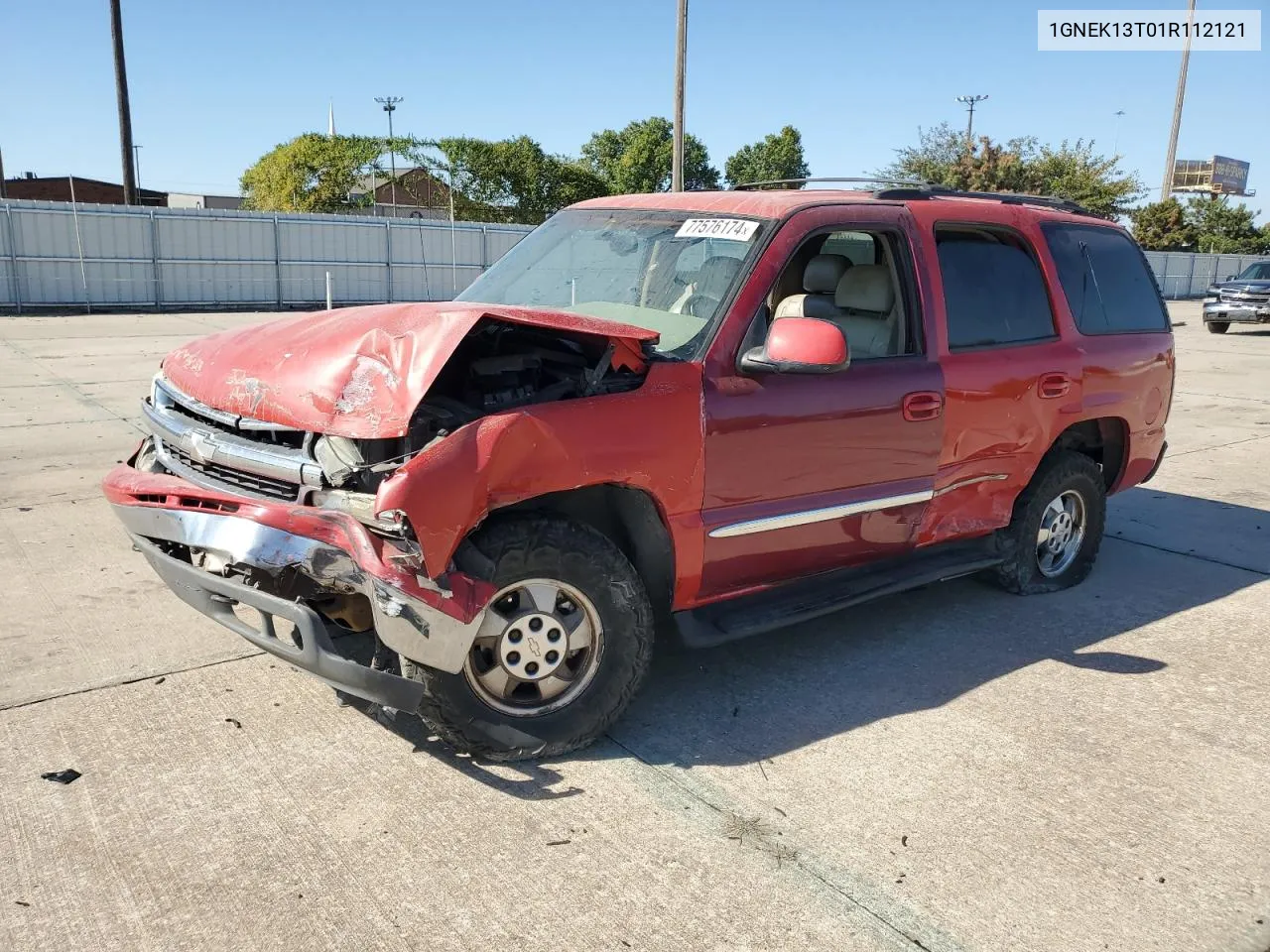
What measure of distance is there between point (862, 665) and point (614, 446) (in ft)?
5.67

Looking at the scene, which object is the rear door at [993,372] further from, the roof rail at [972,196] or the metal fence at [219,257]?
the metal fence at [219,257]

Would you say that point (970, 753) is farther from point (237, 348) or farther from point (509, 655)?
point (237, 348)

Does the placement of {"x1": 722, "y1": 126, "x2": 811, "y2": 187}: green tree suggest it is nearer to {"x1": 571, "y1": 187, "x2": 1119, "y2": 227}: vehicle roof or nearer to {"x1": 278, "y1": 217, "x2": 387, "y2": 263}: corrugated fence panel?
{"x1": 278, "y1": 217, "x2": 387, "y2": 263}: corrugated fence panel

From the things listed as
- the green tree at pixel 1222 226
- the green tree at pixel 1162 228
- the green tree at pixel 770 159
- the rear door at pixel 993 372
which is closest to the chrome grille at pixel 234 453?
the rear door at pixel 993 372

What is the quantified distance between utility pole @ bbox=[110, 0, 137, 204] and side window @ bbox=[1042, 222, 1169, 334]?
1021 inches

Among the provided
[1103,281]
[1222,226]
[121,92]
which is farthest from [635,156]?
[1103,281]

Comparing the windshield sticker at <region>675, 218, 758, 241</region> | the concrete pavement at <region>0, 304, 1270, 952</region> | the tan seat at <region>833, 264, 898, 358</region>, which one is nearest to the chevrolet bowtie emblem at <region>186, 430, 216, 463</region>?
the concrete pavement at <region>0, 304, 1270, 952</region>

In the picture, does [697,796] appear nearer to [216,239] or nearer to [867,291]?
[867,291]

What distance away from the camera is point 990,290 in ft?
16.2

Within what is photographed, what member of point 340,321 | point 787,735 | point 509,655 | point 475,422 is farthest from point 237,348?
point 787,735

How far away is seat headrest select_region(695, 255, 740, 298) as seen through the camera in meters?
4.02

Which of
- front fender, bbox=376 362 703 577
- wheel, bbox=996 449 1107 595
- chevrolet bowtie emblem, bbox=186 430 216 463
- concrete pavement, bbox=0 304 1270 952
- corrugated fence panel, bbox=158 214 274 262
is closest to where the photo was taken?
concrete pavement, bbox=0 304 1270 952

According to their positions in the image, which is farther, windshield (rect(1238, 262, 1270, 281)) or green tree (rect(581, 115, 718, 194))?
green tree (rect(581, 115, 718, 194))

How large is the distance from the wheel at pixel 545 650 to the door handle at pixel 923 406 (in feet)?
4.95
